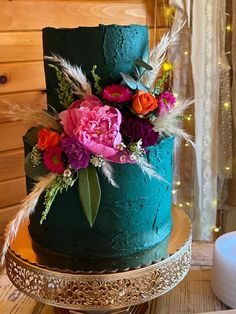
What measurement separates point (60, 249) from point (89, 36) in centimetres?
33

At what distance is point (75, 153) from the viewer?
2.26 ft

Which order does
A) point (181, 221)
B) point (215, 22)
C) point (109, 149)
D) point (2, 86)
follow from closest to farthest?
point (109, 149) → point (181, 221) → point (2, 86) → point (215, 22)

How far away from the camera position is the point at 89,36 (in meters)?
0.73

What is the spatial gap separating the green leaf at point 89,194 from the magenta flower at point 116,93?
11cm

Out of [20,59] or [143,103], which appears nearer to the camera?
[143,103]

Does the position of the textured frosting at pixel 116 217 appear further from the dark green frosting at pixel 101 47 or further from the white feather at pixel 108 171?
the dark green frosting at pixel 101 47

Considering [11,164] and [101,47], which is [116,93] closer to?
[101,47]

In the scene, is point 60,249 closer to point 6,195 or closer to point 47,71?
point 47,71

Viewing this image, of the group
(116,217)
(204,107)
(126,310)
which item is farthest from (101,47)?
(204,107)

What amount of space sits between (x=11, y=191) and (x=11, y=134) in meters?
0.15

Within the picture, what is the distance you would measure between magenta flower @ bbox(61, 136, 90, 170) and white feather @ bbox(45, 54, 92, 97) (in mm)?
82

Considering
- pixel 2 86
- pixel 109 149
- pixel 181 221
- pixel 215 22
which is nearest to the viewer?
pixel 109 149

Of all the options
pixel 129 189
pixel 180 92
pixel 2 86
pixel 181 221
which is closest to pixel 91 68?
pixel 129 189

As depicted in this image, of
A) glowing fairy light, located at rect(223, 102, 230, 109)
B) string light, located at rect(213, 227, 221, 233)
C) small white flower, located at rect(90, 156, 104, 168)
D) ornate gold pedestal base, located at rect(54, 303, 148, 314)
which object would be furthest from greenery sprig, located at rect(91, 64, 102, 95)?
string light, located at rect(213, 227, 221, 233)
